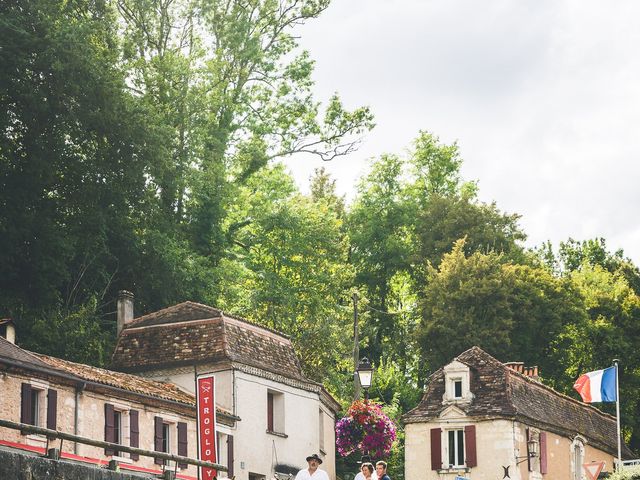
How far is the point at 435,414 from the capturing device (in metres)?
59.1

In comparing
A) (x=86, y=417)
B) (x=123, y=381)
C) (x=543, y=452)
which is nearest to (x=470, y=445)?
(x=543, y=452)

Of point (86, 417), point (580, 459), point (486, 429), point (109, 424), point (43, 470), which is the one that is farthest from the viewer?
point (580, 459)

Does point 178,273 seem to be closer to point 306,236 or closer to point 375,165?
point 306,236

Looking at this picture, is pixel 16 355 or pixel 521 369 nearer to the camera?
pixel 16 355

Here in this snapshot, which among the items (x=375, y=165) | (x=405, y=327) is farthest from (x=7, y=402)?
(x=375, y=165)

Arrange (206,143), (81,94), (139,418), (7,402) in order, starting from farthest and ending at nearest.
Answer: (206,143)
(81,94)
(139,418)
(7,402)

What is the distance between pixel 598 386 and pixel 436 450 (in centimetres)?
749

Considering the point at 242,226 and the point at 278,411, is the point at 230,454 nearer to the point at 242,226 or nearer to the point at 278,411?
the point at 278,411

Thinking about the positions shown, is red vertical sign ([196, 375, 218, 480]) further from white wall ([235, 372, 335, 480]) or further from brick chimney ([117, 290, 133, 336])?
brick chimney ([117, 290, 133, 336])

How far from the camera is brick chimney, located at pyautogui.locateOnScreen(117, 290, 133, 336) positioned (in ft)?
171

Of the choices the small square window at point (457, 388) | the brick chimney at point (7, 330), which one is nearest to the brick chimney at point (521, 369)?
the small square window at point (457, 388)

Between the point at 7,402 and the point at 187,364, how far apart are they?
11.9m

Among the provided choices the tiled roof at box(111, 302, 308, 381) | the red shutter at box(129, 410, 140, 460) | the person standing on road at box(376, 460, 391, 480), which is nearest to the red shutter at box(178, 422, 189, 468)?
the red shutter at box(129, 410, 140, 460)

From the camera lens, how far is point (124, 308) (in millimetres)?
52656
